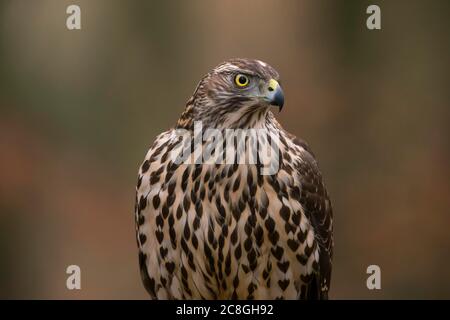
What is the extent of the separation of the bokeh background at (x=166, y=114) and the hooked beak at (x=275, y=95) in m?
1.49

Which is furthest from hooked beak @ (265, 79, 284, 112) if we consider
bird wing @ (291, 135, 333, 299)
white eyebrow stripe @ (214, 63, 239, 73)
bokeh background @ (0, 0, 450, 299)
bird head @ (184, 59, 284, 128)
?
bokeh background @ (0, 0, 450, 299)

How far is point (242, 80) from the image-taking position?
2.43 metres

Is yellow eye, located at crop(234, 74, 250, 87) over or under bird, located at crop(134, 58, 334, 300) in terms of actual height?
over

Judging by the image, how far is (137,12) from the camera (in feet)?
13.0

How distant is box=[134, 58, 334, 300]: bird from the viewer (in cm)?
242

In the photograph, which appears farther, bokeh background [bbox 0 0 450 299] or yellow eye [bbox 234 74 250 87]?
bokeh background [bbox 0 0 450 299]

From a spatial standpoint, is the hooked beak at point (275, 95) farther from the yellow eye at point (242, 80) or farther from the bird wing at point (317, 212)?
the bird wing at point (317, 212)

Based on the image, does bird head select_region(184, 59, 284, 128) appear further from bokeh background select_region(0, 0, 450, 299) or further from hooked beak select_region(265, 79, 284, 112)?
bokeh background select_region(0, 0, 450, 299)

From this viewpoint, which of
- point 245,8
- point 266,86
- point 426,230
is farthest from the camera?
point 426,230

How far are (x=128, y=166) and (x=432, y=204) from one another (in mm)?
1604

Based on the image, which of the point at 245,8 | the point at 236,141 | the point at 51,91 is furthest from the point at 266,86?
the point at 51,91

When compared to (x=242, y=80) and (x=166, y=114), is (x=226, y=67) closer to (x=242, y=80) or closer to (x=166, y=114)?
(x=242, y=80)

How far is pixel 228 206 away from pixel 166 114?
1534 millimetres

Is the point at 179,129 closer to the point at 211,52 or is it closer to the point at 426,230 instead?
the point at 211,52
